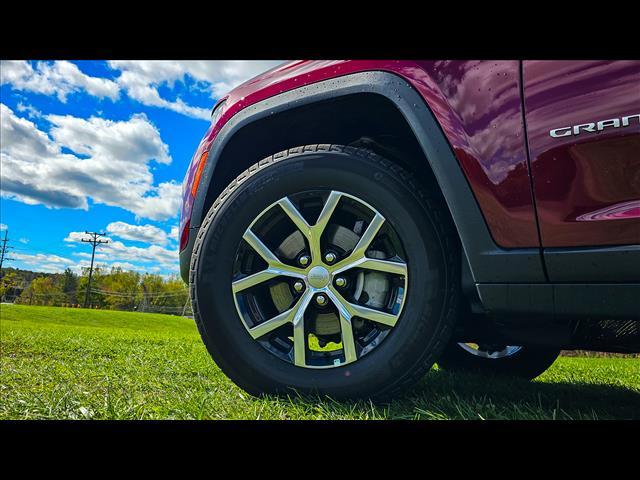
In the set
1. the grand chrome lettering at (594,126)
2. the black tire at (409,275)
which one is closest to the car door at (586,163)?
the grand chrome lettering at (594,126)

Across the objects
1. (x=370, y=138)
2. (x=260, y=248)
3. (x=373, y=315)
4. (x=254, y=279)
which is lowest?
(x=373, y=315)

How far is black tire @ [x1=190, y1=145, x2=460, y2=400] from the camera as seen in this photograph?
172cm

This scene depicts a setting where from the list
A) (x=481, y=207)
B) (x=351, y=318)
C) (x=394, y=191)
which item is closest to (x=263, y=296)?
(x=351, y=318)

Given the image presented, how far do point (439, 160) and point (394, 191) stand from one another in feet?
0.73

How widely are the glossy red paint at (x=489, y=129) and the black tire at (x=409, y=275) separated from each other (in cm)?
24

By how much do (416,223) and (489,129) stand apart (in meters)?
0.46

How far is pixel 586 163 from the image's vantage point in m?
1.49

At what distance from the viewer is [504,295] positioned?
1645mm

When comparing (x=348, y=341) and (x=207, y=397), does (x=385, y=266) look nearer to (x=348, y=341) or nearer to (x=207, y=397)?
(x=348, y=341)

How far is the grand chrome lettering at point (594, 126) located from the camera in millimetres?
1429

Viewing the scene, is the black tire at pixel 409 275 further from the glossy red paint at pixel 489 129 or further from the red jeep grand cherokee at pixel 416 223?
the glossy red paint at pixel 489 129

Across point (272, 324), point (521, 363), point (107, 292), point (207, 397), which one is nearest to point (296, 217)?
point (272, 324)
